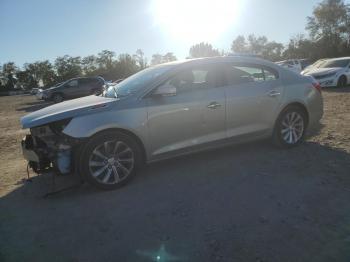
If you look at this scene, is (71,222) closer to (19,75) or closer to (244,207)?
(244,207)

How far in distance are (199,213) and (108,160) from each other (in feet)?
4.97

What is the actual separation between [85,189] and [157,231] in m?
1.80

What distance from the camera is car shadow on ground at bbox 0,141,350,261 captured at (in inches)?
138

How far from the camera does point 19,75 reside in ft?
400

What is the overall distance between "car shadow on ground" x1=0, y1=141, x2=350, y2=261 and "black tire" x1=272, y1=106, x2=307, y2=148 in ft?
1.51

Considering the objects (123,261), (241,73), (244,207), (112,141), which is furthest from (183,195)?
(241,73)

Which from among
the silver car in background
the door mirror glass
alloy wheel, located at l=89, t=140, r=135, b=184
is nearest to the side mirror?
the silver car in background

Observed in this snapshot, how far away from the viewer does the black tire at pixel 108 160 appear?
194 inches

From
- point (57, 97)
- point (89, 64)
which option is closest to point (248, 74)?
point (57, 97)

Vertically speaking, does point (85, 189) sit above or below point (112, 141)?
below

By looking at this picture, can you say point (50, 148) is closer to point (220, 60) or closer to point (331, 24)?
point (220, 60)

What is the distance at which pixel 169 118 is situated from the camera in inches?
213

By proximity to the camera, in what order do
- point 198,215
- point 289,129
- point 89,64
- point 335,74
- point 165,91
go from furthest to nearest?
1. point 89,64
2. point 335,74
3. point 289,129
4. point 165,91
5. point 198,215

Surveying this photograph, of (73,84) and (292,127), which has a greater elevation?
(73,84)
